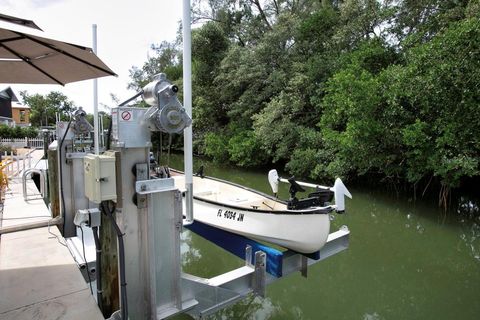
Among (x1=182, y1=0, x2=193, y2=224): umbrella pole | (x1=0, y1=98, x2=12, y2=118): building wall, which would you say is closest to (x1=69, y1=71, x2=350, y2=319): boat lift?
(x1=182, y1=0, x2=193, y2=224): umbrella pole

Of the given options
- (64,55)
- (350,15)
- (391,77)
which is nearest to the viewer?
(64,55)

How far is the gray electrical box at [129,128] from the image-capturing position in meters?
1.88

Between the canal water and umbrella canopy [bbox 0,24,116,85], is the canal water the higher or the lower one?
the lower one

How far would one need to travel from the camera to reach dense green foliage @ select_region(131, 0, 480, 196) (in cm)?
689

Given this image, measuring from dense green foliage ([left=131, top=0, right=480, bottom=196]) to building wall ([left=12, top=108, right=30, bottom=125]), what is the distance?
25564 mm

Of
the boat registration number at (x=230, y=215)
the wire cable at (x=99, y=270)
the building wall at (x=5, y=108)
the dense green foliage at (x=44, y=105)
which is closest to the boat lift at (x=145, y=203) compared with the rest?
the wire cable at (x=99, y=270)

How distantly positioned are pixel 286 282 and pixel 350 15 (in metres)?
9.84

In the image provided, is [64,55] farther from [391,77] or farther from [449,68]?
[391,77]

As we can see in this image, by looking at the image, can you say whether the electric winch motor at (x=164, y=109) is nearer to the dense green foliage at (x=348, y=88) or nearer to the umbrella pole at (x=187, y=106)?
the umbrella pole at (x=187, y=106)

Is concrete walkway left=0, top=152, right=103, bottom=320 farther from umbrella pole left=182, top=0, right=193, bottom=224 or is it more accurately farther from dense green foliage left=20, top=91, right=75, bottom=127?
dense green foliage left=20, top=91, right=75, bottom=127

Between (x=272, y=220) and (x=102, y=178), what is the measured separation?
273cm

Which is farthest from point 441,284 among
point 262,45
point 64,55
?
point 262,45

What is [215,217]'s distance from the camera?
199 inches

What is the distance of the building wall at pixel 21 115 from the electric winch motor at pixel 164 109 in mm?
38441
